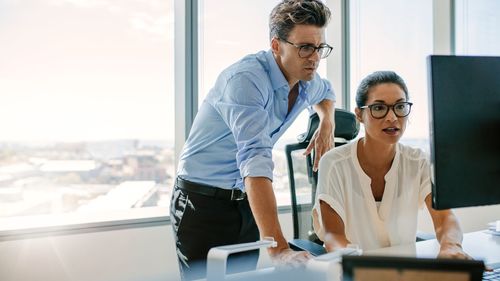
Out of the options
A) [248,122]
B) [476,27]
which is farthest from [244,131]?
[476,27]

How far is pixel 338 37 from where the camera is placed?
137 inches

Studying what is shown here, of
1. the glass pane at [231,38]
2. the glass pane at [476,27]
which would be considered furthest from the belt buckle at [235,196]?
the glass pane at [476,27]

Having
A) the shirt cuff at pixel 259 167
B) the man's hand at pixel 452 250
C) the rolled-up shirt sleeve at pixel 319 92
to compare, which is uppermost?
the rolled-up shirt sleeve at pixel 319 92

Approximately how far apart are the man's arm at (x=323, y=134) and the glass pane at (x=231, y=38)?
0.84 meters

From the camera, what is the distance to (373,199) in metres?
1.56

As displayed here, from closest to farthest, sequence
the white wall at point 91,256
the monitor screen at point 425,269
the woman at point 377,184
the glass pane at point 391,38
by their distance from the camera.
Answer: the monitor screen at point 425,269, the woman at point 377,184, the white wall at point 91,256, the glass pane at point 391,38

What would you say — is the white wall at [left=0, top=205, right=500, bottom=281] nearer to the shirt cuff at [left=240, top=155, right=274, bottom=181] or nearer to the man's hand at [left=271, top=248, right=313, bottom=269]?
the shirt cuff at [left=240, top=155, right=274, bottom=181]

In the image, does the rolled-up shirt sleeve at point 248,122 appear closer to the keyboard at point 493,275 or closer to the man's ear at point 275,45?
the man's ear at point 275,45

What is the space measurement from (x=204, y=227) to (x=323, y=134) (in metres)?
0.57

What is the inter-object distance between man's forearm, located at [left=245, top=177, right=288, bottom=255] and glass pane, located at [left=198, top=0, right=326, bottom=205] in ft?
4.88

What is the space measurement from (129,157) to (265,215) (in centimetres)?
155

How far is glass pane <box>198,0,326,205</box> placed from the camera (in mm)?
2768

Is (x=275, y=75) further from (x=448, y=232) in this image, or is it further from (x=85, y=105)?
(x=85, y=105)

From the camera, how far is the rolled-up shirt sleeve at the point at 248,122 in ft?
3.99
